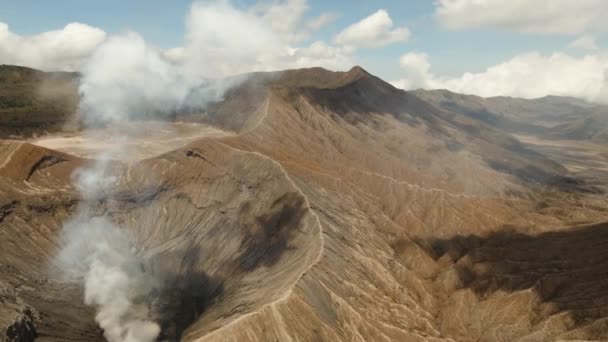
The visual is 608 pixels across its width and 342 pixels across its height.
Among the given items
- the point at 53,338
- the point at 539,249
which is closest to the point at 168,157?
the point at 53,338

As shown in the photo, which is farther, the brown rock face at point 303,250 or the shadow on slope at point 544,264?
the shadow on slope at point 544,264

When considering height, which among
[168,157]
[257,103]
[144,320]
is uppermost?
[257,103]

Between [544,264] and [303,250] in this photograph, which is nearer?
[303,250]

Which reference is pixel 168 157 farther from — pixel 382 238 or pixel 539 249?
pixel 539 249

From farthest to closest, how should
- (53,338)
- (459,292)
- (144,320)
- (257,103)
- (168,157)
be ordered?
(257,103) → (168,157) → (459,292) → (144,320) → (53,338)

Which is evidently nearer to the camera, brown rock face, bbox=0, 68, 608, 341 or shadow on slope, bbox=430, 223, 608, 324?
brown rock face, bbox=0, 68, 608, 341

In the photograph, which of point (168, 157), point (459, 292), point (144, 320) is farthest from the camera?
point (168, 157)

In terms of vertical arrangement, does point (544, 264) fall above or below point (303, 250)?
below

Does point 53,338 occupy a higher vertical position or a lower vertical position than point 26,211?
lower
